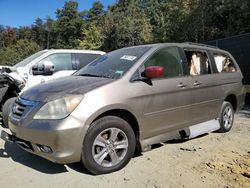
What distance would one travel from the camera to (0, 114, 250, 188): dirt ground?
14.3 feet

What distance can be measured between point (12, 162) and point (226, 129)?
4080 millimetres

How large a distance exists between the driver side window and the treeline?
34.1 feet

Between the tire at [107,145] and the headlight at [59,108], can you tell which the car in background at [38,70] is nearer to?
the headlight at [59,108]

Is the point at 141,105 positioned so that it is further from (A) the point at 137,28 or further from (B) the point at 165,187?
(A) the point at 137,28

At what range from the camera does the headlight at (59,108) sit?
4344mm

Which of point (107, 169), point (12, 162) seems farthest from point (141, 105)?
point (12, 162)

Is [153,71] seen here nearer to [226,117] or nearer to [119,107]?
[119,107]

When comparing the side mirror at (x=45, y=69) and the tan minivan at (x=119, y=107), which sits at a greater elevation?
→ the side mirror at (x=45, y=69)

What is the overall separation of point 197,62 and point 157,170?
7.99ft

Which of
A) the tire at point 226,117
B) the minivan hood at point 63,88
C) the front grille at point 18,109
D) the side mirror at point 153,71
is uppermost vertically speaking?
the side mirror at point 153,71

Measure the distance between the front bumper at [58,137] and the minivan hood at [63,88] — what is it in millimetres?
360

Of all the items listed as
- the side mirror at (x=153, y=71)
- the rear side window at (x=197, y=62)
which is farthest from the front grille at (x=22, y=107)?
the rear side window at (x=197, y=62)

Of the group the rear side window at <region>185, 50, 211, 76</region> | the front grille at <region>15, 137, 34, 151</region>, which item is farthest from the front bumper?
the rear side window at <region>185, 50, 211, 76</region>

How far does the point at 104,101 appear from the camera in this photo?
4578mm
